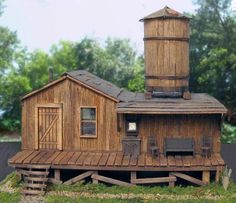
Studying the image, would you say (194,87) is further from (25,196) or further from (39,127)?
(25,196)

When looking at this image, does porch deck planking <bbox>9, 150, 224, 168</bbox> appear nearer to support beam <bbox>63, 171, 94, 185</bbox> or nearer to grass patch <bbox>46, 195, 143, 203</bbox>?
support beam <bbox>63, 171, 94, 185</bbox>

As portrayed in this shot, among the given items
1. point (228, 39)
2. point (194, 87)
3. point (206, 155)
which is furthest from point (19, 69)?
point (206, 155)

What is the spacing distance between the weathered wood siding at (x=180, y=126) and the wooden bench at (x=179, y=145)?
187 millimetres

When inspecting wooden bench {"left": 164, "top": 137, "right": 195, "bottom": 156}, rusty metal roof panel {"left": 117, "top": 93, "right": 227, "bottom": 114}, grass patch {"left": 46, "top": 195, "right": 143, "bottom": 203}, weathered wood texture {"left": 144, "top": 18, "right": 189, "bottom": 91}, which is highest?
weathered wood texture {"left": 144, "top": 18, "right": 189, "bottom": 91}

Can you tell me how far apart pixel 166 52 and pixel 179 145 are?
3639 mm

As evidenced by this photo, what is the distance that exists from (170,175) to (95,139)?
3.17m

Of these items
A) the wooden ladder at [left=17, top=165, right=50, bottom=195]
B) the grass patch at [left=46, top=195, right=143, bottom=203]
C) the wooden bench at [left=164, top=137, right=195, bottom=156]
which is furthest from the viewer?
the wooden bench at [left=164, top=137, right=195, bottom=156]

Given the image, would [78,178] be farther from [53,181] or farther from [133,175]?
[133,175]

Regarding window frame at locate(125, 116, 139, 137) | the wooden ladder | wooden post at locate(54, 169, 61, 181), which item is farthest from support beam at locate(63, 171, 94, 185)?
window frame at locate(125, 116, 139, 137)

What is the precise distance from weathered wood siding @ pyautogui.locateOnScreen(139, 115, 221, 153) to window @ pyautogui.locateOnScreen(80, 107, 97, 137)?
1.77m

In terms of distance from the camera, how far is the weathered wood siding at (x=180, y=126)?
642 inches

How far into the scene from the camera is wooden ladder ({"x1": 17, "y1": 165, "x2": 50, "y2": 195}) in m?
14.5

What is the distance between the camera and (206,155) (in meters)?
15.9

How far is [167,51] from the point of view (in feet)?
55.7
